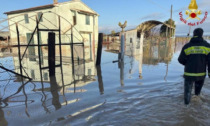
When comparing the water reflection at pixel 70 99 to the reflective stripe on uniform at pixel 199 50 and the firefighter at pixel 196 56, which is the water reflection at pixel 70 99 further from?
the reflective stripe on uniform at pixel 199 50

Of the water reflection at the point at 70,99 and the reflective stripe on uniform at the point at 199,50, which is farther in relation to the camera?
the water reflection at the point at 70,99

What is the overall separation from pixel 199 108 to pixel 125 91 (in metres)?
2.24

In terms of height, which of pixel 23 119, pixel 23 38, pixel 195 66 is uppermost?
pixel 23 38

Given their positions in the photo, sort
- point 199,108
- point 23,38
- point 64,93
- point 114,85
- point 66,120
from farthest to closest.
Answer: point 23,38 < point 114,85 < point 64,93 < point 199,108 < point 66,120

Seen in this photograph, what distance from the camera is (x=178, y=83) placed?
6.23 meters

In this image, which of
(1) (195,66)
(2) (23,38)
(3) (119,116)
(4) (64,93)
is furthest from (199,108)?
(2) (23,38)

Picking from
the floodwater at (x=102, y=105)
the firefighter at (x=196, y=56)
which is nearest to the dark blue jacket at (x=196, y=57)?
the firefighter at (x=196, y=56)

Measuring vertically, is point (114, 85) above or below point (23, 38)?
below

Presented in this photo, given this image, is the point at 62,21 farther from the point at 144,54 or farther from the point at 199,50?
the point at 199,50

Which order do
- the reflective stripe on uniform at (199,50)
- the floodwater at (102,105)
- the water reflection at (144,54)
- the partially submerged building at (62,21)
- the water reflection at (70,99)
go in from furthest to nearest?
the partially submerged building at (62,21) < the water reflection at (144,54) < the water reflection at (70,99) < the reflective stripe on uniform at (199,50) < the floodwater at (102,105)

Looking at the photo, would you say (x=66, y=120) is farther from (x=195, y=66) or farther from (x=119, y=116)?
(x=195, y=66)

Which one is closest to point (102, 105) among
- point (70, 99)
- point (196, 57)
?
point (70, 99)

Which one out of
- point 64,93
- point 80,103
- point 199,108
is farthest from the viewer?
point 64,93

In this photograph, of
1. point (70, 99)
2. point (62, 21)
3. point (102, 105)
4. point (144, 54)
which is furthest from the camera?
point (62, 21)
